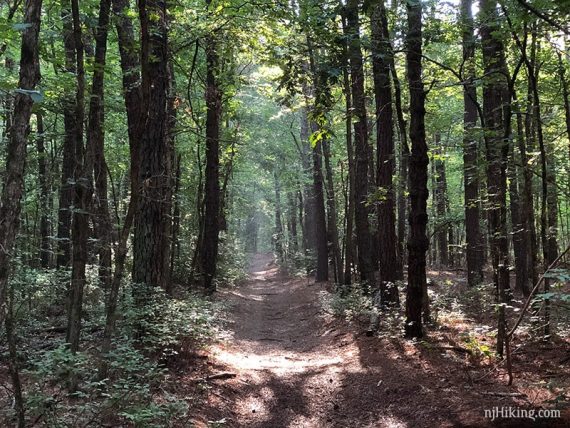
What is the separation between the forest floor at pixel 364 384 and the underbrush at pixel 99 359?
0.56 metres

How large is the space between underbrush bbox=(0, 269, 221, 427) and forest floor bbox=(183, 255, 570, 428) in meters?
0.56

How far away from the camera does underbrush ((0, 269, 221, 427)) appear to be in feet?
15.4

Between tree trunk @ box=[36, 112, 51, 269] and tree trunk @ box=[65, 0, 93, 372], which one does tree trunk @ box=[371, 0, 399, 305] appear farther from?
tree trunk @ box=[36, 112, 51, 269]

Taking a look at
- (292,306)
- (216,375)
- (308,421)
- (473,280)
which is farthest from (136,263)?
(473,280)

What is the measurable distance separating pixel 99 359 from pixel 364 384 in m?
3.97

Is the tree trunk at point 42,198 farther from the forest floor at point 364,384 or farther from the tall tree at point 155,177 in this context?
the forest floor at point 364,384

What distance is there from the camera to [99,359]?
19.6ft

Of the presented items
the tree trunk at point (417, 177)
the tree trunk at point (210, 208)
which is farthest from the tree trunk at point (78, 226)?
the tree trunk at point (210, 208)

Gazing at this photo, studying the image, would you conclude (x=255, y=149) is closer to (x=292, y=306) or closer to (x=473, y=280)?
(x=292, y=306)

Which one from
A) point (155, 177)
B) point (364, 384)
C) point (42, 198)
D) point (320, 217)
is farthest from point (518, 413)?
point (320, 217)

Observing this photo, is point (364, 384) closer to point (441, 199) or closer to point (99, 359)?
point (99, 359)

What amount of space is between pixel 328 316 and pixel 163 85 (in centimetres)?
769

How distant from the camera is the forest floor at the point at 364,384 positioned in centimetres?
532

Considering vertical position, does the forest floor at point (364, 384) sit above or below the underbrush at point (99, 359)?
below
